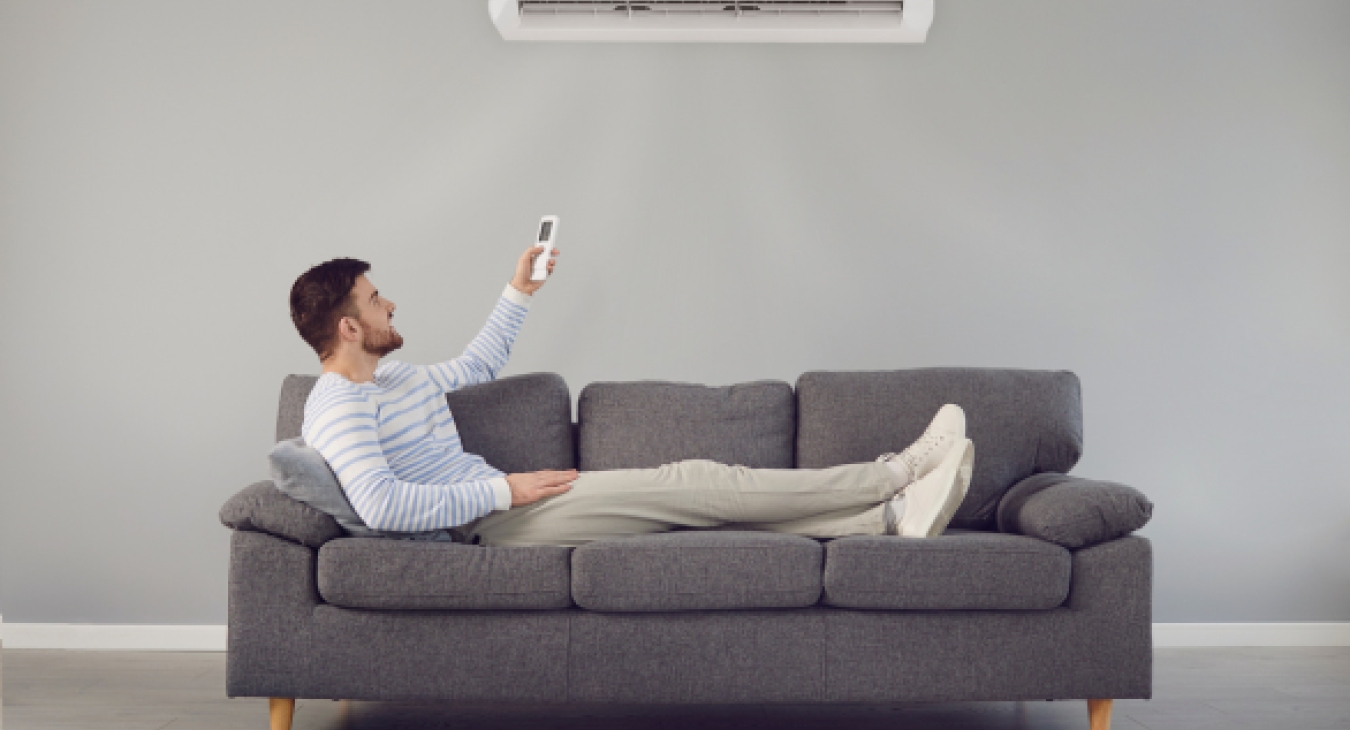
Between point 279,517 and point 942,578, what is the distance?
1.37 meters

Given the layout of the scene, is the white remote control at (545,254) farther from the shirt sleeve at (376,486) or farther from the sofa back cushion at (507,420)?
the shirt sleeve at (376,486)

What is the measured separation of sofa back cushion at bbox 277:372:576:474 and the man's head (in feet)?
0.97

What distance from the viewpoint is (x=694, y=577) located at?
206cm

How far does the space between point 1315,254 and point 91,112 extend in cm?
393

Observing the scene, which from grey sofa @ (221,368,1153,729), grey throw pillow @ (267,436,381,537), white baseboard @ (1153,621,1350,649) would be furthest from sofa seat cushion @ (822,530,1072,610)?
white baseboard @ (1153,621,1350,649)

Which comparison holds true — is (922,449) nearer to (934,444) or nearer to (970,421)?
(934,444)

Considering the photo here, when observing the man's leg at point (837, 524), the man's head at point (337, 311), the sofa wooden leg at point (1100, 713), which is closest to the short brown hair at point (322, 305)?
the man's head at point (337, 311)

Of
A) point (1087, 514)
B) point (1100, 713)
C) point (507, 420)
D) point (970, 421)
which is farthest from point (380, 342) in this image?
point (1100, 713)

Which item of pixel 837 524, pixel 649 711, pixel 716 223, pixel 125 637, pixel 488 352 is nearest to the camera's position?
pixel 837 524

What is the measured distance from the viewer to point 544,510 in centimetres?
223

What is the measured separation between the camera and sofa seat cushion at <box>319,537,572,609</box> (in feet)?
6.71

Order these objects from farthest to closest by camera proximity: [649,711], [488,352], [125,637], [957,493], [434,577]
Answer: [125,637] → [488,352] → [649,711] → [957,493] → [434,577]

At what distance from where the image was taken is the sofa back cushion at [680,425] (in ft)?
8.56

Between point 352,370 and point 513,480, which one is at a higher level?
point 352,370
